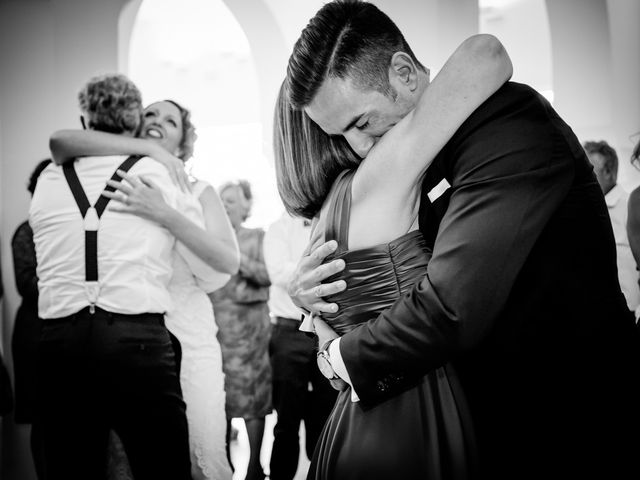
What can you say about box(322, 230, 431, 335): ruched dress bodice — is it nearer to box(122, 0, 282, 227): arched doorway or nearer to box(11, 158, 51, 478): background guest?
box(11, 158, 51, 478): background guest

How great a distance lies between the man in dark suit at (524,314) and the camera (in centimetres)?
95

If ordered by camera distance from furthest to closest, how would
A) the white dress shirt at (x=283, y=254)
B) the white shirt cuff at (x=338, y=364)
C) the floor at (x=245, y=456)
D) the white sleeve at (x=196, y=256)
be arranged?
the floor at (x=245, y=456), the white dress shirt at (x=283, y=254), the white sleeve at (x=196, y=256), the white shirt cuff at (x=338, y=364)

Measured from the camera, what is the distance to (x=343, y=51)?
1.24m


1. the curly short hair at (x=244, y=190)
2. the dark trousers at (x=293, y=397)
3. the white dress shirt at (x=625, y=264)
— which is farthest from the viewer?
the curly short hair at (x=244, y=190)

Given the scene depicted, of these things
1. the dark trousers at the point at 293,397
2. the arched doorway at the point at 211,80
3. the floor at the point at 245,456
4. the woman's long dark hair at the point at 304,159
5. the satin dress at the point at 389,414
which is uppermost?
the arched doorway at the point at 211,80

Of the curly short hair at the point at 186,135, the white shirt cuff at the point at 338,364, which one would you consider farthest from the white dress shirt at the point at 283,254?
the white shirt cuff at the point at 338,364

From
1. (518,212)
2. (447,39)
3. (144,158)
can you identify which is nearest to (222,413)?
(144,158)

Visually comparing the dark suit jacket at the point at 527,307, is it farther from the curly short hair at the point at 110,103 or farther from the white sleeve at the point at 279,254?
the white sleeve at the point at 279,254

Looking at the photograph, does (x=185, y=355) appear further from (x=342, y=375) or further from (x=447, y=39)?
(x=447, y=39)

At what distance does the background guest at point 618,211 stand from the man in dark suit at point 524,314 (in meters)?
1.94

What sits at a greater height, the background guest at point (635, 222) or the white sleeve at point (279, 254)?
the background guest at point (635, 222)

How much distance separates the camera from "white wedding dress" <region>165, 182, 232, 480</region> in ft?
7.17

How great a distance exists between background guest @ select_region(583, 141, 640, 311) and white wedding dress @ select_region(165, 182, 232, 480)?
1829 millimetres

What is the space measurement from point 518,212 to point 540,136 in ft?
0.43
